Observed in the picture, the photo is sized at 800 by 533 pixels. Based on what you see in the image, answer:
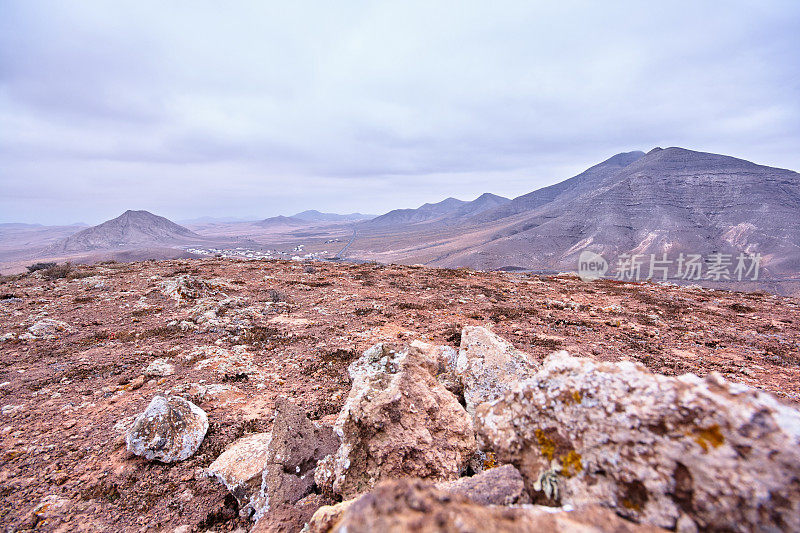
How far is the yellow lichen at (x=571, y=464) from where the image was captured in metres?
2.25

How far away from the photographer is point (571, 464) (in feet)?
7.50

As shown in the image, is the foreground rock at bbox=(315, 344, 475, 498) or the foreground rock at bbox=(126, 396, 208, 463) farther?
the foreground rock at bbox=(126, 396, 208, 463)

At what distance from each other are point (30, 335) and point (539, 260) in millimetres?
108576

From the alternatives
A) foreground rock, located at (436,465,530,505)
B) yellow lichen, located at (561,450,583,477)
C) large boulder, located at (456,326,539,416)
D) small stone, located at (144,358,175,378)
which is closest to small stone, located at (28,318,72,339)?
small stone, located at (144,358,175,378)

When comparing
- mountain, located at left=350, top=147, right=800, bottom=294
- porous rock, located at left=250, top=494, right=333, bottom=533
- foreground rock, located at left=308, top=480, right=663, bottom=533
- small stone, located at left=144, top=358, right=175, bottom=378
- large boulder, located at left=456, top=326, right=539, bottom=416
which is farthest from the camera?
mountain, located at left=350, top=147, right=800, bottom=294

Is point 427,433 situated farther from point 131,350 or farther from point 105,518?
point 131,350

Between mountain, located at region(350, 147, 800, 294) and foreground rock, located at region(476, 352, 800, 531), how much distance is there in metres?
91.1

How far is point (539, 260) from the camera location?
333ft

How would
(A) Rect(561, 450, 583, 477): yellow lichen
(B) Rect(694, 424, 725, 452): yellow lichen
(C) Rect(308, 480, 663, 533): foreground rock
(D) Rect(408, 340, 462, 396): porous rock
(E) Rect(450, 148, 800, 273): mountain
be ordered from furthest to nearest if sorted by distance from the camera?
(E) Rect(450, 148, 800, 273): mountain → (D) Rect(408, 340, 462, 396): porous rock → (A) Rect(561, 450, 583, 477): yellow lichen → (B) Rect(694, 424, 725, 452): yellow lichen → (C) Rect(308, 480, 663, 533): foreground rock

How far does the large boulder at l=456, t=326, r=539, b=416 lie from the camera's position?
4.97 metres

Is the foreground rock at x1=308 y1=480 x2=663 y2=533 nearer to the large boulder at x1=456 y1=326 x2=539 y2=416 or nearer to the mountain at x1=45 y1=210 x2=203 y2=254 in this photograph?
the large boulder at x1=456 y1=326 x2=539 y2=416

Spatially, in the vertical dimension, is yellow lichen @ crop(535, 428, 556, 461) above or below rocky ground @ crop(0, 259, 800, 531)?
above

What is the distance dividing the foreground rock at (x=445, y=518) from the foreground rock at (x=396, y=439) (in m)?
1.77

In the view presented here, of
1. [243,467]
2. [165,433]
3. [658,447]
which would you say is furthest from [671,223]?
[165,433]
